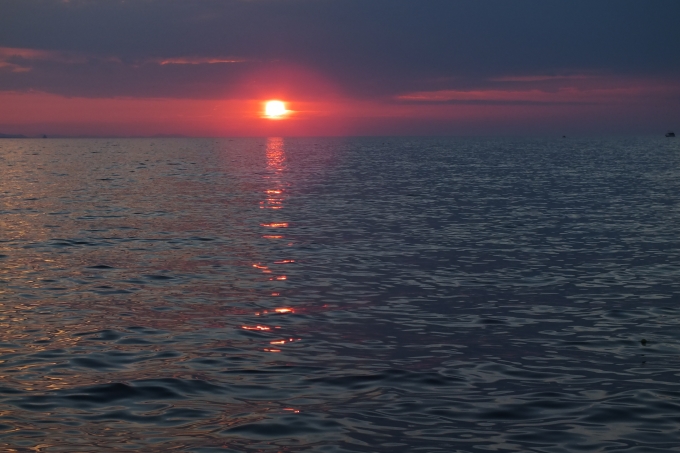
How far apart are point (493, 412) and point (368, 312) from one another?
6.85 m

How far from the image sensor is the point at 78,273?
23.2m

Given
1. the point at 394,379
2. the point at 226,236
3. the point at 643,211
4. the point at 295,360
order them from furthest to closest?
the point at 643,211 < the point at 226,236 < the point at 295,360 < the point at 394,379

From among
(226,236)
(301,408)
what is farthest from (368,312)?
(226,236)

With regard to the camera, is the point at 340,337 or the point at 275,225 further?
the point at 275,225

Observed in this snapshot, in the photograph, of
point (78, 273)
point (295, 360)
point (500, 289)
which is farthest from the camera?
point (78, 273)

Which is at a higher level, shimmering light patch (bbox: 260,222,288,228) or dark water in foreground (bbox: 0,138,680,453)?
shimmering light patch (bbox: 260,222,288,228)

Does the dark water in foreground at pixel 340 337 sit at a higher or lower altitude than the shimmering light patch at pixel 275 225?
lower

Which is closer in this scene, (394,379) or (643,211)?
(394,379)

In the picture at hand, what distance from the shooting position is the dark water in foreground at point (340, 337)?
11023 mm

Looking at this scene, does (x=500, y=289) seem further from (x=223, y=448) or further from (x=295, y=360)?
(x=223, y=448)

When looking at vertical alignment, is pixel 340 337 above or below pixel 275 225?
below

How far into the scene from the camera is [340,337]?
52.6ft

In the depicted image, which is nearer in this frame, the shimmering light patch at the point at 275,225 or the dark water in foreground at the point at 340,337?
the dark water in foreground at the point at 340,337

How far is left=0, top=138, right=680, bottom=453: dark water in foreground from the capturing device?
11023 mm
